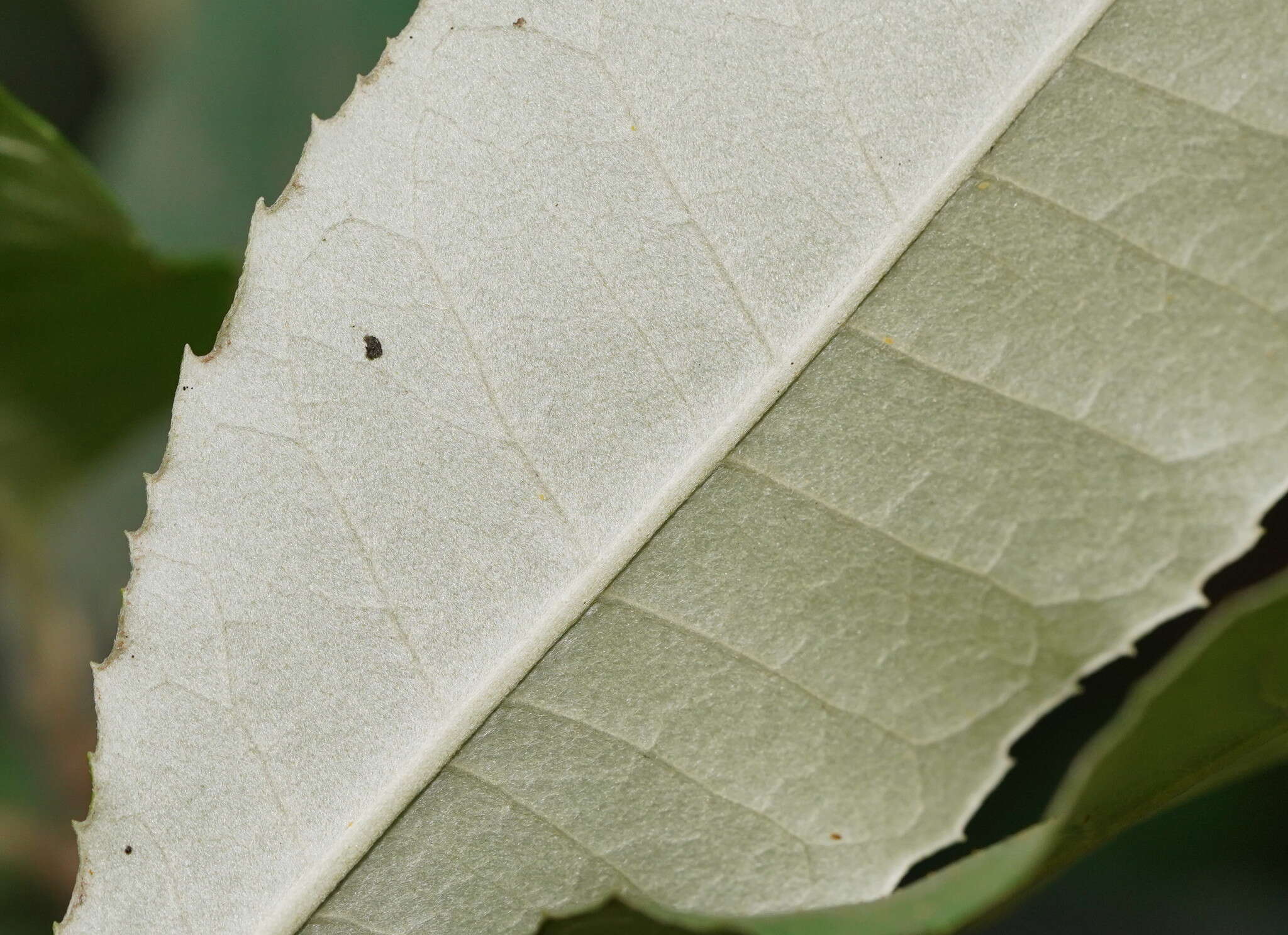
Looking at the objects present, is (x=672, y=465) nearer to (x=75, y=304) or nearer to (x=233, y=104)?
(x=75, y=304)

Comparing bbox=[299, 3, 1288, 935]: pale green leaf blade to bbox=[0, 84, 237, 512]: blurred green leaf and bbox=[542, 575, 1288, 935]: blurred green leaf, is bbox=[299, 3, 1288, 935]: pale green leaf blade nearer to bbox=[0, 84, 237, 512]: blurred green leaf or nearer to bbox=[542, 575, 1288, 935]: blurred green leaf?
bbox=[542, 575, 1288, 935]: blurred green leaf

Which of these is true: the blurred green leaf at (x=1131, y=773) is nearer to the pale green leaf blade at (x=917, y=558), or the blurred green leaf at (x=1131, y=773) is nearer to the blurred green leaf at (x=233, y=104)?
the pale green leaf blade at (x=917, y=558)

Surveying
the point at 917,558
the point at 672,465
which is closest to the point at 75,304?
the point at 672,465

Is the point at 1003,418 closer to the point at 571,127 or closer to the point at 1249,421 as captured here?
the point at 1249,421

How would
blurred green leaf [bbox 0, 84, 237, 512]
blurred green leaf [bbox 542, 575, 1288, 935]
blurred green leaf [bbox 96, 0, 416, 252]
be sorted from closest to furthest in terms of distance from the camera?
blurred green leaf [bbox 542, 575, 1288, 935] → blurred green leaf [bbox 0, 84, 237, 512] → blurred green leaf [bbox 96, 0, 416, 252]

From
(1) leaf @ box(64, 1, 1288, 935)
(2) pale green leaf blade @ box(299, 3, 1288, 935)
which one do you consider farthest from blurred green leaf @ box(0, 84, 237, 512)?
(2) pale green leaf blade @ box(299, 3, 1288, 935)

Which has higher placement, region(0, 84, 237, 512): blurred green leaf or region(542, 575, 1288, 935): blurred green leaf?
region(0, 84, 237, 512): blurred green leaf
